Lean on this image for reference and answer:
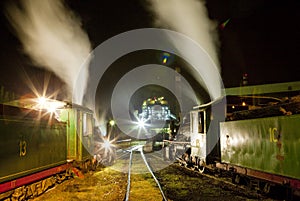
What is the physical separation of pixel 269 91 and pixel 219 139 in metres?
11.4

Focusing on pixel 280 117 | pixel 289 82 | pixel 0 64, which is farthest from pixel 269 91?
pixel 0 64

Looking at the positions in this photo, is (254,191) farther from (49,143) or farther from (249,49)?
(249,49)

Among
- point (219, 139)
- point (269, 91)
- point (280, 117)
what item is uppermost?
point (269, 91)

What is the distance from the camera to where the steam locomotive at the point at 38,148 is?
6996mm

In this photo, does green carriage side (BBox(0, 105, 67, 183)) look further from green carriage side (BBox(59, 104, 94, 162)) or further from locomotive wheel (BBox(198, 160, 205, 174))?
locomotive wheel (BBox(198, 160, 205, 174))

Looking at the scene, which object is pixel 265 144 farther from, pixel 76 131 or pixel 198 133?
pixel 76 131

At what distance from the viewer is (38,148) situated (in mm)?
8641

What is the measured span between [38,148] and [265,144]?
21.6 feet

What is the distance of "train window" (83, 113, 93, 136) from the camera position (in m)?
13.5

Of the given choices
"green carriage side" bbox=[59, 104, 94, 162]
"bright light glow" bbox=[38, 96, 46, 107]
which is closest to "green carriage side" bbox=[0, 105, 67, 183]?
"bright light glow" bbox=[38, 96, 46, 107]

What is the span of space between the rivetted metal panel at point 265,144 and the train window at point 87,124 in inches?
253

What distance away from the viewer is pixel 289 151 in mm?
6777

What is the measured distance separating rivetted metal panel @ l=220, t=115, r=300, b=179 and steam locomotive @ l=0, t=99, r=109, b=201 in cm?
608

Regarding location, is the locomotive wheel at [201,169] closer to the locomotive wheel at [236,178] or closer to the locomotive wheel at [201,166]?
the locomotive wheel at [201,166]
